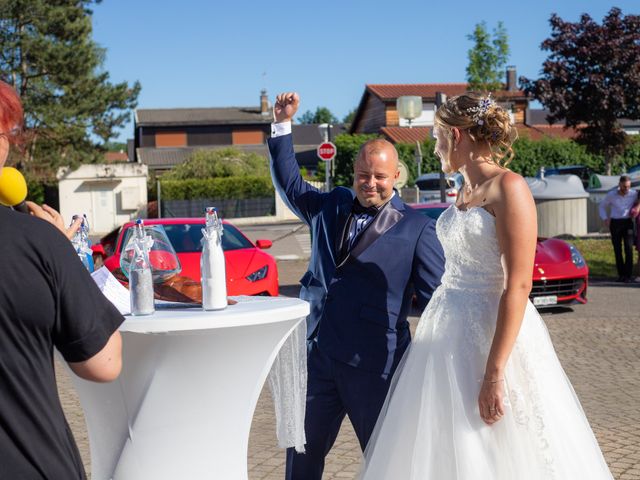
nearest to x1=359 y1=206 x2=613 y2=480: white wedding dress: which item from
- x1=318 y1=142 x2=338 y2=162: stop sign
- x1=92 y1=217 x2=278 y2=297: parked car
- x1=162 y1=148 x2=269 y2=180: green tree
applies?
x1=92 y1=217 x2=278 y2=297: parked car

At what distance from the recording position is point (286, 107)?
427cm

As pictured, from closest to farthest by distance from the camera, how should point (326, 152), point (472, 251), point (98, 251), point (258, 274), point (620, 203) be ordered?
1. point (472, 251)
2. point (258, 274)
3. point (98, 251)
4. point (620, 203)
5. point (326, 152)

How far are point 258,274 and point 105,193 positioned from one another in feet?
119

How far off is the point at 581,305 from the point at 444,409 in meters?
9.75

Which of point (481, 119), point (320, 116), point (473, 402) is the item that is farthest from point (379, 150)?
point (320, 116)

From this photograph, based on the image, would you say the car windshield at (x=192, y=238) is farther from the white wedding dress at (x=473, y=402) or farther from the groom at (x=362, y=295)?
the white wedding dress at (x=473, y=402)

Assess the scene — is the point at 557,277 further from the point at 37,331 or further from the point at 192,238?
the point at 37,331

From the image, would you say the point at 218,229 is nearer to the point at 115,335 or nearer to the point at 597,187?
the point at 115,335

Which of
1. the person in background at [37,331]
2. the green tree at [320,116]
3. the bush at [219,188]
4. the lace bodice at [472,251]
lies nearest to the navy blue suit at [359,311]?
the lace bodice at [472,251]

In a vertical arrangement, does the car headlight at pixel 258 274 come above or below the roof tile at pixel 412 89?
below

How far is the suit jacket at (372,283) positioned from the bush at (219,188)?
41737 mm

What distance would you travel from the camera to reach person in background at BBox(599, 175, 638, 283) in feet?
48.7

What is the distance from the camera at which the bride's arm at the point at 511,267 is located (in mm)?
3115

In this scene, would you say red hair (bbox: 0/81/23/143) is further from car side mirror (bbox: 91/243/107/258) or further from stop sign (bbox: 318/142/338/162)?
stop sign (bbox: 318/142/338/162)
